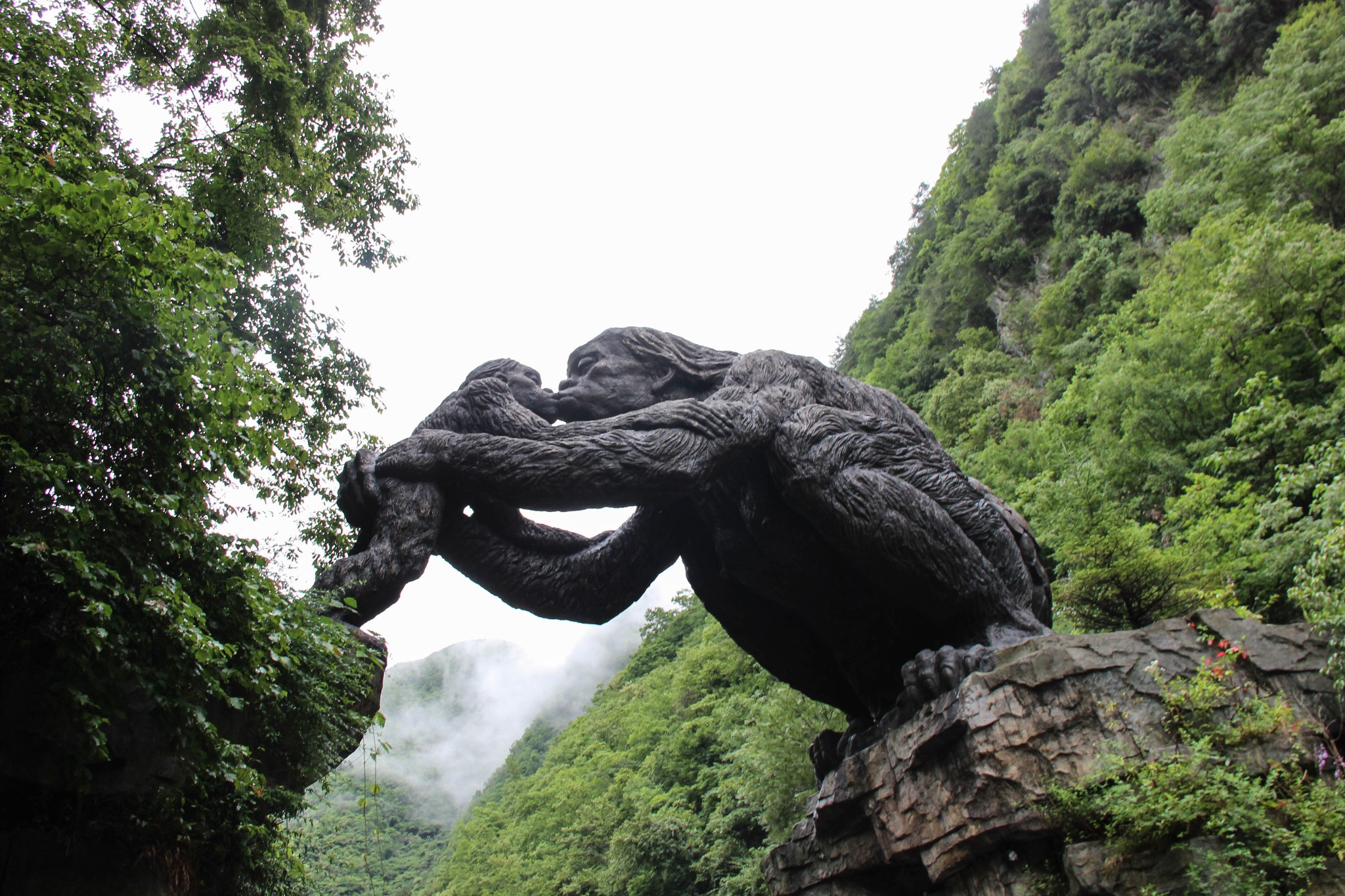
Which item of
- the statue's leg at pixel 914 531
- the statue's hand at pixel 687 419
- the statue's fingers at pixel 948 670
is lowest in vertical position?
the statue's fingers at pixel 948 670

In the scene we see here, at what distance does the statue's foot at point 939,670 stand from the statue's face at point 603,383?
160 centimetres

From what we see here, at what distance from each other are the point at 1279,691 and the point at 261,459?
3.16 metres

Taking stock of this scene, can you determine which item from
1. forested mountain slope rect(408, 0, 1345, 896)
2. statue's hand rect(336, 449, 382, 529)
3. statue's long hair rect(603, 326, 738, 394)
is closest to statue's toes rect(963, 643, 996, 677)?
forested mountain slope rect(408, 0, 1345, 896)

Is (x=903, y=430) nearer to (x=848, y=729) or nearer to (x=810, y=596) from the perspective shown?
(x=810, y=596)

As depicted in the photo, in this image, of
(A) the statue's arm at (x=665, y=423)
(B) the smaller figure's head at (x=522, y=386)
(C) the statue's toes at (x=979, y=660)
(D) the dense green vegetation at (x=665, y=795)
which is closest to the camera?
(C) the statue's toes at (x=979, y=660)

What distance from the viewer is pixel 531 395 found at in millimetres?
3713

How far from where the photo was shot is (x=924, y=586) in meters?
3.23

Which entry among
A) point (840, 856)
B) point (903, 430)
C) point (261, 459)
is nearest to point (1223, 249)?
point (903, 430)

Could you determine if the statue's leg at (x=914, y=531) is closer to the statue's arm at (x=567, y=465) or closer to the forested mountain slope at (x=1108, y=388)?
the statue's arm at (x=567, y=465)

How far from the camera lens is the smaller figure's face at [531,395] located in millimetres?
3695

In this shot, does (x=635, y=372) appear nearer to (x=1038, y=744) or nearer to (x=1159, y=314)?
(x=1038, y=744)

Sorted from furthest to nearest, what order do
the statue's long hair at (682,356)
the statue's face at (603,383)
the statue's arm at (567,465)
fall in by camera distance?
the statue's long hair at (682,356)
the statue's face at (603,383)
the statue's arm at (567,465)

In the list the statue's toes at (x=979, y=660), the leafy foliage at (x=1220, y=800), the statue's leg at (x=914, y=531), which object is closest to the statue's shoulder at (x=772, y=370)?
the statue's leg at (x=914, y=531)

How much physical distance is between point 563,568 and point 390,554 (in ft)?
2.49
